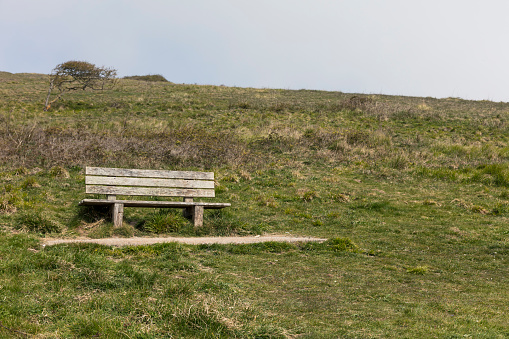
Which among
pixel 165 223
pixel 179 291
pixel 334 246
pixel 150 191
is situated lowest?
pixel 334 246

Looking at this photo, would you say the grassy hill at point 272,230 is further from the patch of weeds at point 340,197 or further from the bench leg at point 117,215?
the bench leg at point 117,215

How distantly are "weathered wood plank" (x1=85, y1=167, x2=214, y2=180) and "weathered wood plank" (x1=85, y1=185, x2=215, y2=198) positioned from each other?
1.11ft

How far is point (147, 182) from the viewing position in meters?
10.3

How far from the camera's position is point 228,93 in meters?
39.9

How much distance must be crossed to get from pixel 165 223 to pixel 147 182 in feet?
4.03

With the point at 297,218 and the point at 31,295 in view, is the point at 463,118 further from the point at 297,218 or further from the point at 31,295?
the point at 31,295

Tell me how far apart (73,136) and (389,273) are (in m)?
16.1

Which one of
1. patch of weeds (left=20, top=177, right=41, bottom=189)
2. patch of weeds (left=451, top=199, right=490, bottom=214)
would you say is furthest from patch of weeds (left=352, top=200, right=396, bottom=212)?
patch of weeds (left=20, top=177, right=41, bottom=189)

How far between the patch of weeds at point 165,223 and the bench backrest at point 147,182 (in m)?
0.58

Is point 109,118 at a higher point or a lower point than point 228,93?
lower

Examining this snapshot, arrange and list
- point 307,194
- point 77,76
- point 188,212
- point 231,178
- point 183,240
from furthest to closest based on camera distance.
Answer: point 77,76, point 231,178, point 307,194, point 188,212, point 183,240

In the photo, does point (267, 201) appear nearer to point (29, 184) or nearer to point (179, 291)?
point (29, 184)

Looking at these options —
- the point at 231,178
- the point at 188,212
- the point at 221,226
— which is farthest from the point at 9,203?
the point at 231,178

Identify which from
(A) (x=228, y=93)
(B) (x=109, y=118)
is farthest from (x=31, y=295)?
(A) (x=228, y=93)
